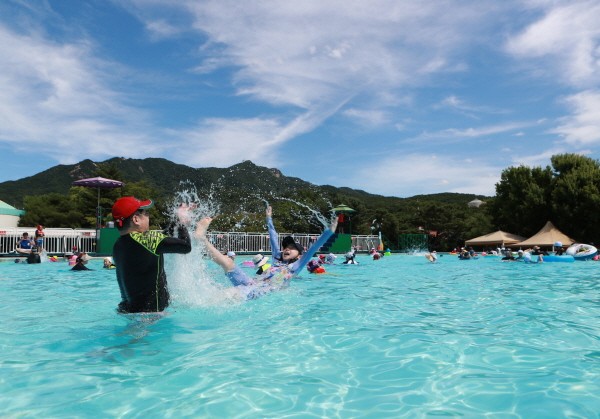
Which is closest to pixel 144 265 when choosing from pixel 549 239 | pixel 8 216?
pixel 549 239

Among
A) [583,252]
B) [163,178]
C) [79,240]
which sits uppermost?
[163,178]

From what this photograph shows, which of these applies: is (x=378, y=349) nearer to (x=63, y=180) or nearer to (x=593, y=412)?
(x=593, y=412)

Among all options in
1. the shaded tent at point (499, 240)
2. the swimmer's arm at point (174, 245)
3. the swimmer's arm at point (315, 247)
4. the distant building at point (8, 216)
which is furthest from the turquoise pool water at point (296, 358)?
the distant building at point (8, 216)

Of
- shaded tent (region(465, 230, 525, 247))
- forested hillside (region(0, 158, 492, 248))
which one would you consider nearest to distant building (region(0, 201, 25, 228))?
forested hillside (region(0, 158, 492, 248))

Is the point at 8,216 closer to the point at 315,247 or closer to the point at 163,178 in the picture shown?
the point at 315,247

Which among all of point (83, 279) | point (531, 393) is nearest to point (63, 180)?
point (83, 279)

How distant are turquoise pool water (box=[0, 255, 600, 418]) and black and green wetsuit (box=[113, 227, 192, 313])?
267 millimetres

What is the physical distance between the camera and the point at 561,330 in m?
5.62

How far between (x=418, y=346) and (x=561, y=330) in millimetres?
2097

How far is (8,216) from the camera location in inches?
1500

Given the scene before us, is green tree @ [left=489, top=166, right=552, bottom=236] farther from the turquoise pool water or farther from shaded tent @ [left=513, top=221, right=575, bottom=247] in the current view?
the turquoise pool water

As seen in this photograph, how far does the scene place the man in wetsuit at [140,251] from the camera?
4.67m

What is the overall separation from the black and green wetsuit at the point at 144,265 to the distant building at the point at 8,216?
3755cm

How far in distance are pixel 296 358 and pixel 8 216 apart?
135ft
